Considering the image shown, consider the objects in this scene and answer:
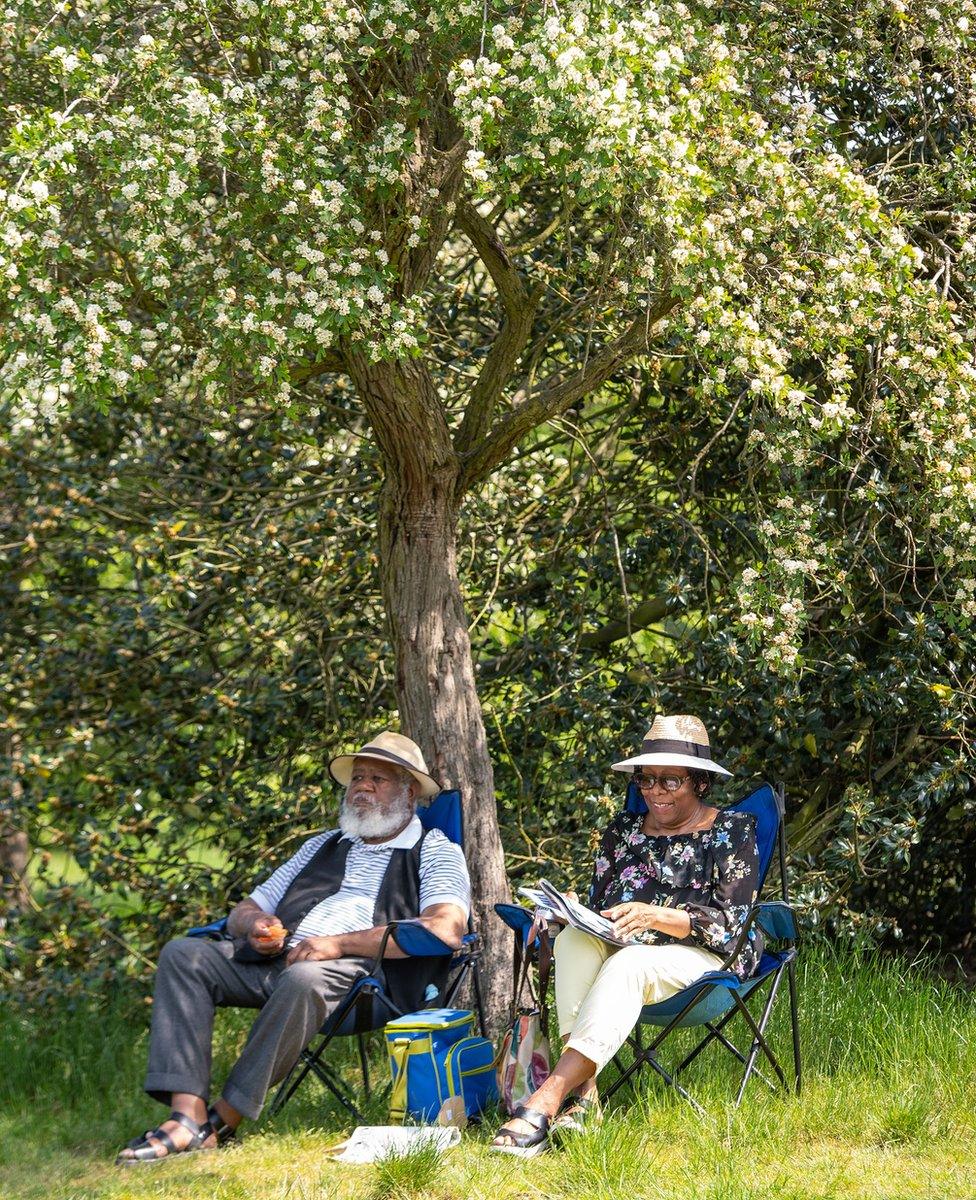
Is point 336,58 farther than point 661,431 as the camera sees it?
No

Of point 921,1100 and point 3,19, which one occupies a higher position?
point 3,19

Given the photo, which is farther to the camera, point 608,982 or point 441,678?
point 441,678

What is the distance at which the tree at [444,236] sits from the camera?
11.0 feet

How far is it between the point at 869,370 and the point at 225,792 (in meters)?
2.90

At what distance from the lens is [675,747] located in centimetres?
414

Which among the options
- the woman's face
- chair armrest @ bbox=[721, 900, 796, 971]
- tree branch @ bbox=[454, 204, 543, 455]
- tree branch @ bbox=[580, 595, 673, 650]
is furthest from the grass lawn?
tree branch @ bbox=[454, 204, 543, 455]

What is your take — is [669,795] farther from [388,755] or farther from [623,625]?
[623,625]

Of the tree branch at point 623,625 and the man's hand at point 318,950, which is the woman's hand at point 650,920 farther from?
the tree branch at point 623,625

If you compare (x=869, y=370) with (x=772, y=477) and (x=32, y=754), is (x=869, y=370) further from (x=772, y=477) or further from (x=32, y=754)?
(x=32, y=754)

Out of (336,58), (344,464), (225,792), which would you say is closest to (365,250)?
(336,58)

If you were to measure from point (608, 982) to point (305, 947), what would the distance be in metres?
0.99

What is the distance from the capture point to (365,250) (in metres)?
3.57

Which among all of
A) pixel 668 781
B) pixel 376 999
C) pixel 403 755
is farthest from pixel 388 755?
pixel 668 781

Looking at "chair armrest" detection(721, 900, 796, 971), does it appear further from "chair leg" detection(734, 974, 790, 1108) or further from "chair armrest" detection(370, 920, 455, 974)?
"chair armrest" detection(370, 920, 455, 974)
